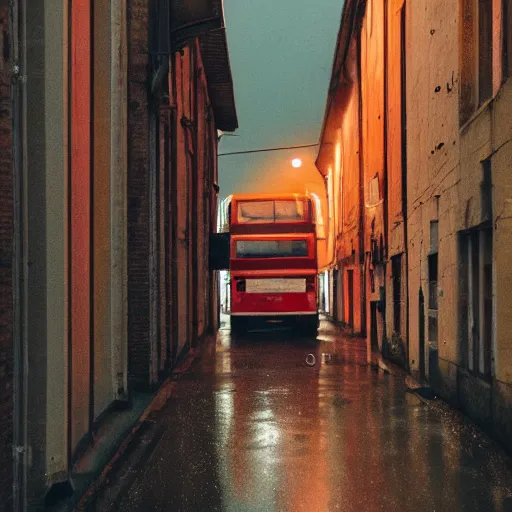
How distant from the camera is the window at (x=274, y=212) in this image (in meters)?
24.2

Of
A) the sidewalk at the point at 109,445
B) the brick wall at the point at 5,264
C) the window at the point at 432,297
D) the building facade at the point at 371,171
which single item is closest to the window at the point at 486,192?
the window at the point at 432,297

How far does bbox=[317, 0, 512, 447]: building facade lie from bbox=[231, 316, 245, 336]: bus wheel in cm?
499

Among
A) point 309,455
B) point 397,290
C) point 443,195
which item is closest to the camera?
point 309,455

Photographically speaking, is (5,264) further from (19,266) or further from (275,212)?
(275,212)

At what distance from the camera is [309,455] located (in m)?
7.05

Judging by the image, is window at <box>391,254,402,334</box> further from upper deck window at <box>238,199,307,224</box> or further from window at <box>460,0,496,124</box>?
upper deck window at <box>238,199,307,224</box>

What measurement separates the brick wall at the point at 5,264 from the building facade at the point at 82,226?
0.04 ft

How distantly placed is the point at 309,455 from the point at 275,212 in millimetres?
17460

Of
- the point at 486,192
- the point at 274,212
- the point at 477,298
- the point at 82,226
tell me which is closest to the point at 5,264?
the point at 82,226

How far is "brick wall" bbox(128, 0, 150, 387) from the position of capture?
10.9 m

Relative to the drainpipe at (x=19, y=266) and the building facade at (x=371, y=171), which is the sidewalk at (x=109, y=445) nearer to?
the drainpipe at (x=19, y=266)

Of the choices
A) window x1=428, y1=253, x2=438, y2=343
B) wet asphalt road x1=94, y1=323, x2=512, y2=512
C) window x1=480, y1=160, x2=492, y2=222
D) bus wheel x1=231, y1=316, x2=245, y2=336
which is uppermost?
window x1=480, y1=160, x2=492, y2=222

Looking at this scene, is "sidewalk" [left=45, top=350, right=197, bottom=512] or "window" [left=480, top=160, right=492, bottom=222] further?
"window" [left=480, top=160, right=492, bottom=222]

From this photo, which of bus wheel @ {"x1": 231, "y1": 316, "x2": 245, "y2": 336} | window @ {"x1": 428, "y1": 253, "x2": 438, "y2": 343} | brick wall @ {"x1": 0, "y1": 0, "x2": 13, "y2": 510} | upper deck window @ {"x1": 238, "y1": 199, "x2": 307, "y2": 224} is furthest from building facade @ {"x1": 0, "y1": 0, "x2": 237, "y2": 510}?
A: upper deck window @ {"x1": 238, "y1": 199, "x2": 307, "y2": 224}
